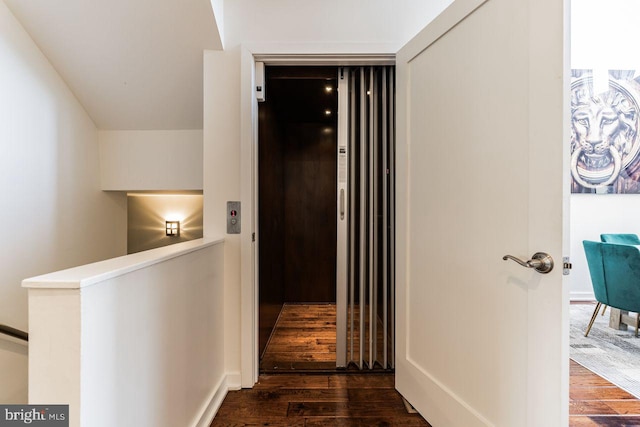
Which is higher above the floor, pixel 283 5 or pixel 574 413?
pixel 283 5

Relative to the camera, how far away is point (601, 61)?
3480mm

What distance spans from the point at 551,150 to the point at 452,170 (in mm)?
422

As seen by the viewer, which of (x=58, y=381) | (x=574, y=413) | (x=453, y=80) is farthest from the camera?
(x=574, y=413)

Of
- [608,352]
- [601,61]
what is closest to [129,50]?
[608,352]

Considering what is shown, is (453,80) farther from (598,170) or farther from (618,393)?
(598,170)

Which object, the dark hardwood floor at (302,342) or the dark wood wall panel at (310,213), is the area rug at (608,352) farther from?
the dark wood wall panel at (310,213)

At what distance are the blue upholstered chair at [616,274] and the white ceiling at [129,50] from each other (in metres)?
3.27

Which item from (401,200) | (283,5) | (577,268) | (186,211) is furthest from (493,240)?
(577,268)

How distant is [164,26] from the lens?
1.65m

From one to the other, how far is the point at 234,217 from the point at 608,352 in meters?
2.95

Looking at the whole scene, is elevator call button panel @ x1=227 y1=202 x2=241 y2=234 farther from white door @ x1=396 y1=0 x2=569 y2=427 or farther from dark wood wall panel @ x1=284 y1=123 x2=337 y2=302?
dark wood wall panel @ x1=284 y1=123 x2=337 y2=302

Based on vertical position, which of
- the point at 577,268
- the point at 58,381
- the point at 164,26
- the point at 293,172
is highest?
the point at 164,26

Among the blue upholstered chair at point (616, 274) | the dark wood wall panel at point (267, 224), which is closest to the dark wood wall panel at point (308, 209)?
the dark wood wall panel at point (267, 224)

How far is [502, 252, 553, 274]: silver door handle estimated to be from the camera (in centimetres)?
99
